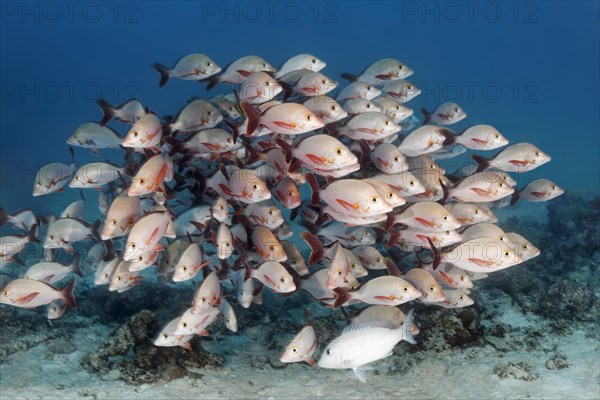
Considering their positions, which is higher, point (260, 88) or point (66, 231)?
point (260, 88)

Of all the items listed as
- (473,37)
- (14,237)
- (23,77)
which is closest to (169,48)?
(23,77)

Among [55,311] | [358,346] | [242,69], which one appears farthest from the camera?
[242,69]

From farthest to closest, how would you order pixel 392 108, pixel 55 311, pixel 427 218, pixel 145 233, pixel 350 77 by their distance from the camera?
pixel 350 77 < pixel 392 108 < pixel 55 311 < pixel 427 218 < pixel 145 233

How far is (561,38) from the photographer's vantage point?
104 metres

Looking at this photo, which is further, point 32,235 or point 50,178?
point 50,178

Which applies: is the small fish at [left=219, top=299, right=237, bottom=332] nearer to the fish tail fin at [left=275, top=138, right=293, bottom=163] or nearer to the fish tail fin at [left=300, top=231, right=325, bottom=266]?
the fish tail fin at [left=300, top=231, right=325, bottom=266]

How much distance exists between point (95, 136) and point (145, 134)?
148 centimetres

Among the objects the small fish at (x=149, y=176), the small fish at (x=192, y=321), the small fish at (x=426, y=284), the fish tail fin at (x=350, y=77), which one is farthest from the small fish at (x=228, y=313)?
the fish tail fin at (x=350, y=77)

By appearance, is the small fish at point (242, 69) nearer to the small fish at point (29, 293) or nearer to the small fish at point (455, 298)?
the small fish at point (29, 293)

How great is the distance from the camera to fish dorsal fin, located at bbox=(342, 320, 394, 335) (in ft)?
14.1

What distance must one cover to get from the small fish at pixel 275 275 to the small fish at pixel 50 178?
2770 mm

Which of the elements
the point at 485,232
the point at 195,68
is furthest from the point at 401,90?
the point at 195,68

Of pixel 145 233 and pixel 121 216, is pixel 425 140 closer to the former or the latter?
pixel 145 233

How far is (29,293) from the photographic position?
458 cm
